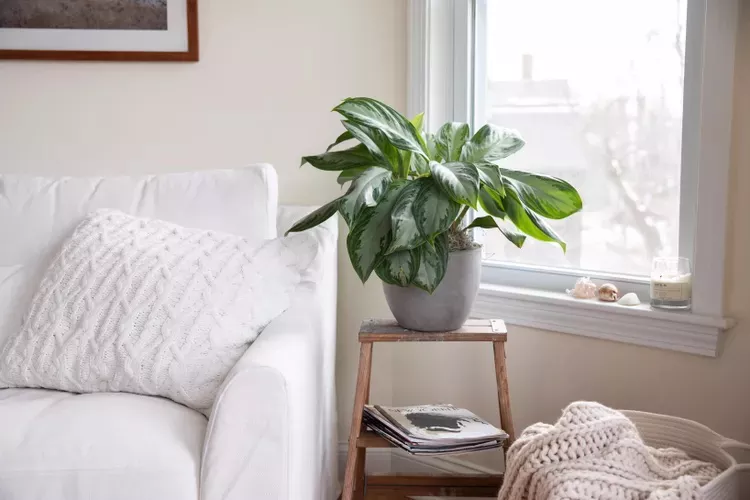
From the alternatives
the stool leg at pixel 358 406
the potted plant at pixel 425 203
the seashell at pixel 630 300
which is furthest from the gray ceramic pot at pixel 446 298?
the seashell at pixel 630 300

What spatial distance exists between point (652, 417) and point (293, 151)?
4.20ft

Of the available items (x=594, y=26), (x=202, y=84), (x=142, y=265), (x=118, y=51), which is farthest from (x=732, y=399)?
(x=118, y=51)

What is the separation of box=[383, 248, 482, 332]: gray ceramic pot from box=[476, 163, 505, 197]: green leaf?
193mm

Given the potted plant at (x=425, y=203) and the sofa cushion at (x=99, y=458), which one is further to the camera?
the potted plant at (x=425, y=203)

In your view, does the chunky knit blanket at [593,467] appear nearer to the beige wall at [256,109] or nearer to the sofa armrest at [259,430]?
the sofa armrest at [259,430]

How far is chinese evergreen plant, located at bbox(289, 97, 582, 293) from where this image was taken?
4.83 feet

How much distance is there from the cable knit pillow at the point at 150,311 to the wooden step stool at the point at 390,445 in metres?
0.23

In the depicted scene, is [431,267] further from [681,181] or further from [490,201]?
[681,181]

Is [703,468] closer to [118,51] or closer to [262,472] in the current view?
[262,472]

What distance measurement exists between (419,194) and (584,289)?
66 cm

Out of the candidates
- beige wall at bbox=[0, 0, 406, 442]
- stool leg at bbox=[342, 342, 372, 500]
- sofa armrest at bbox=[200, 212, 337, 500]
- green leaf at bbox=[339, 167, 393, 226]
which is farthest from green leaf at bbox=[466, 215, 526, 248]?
beige wall at bbox=[0, 0, 406, 442]

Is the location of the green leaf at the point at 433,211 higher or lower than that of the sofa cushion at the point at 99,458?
higher

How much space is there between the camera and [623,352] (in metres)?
1.88

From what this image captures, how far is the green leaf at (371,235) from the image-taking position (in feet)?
5.03
